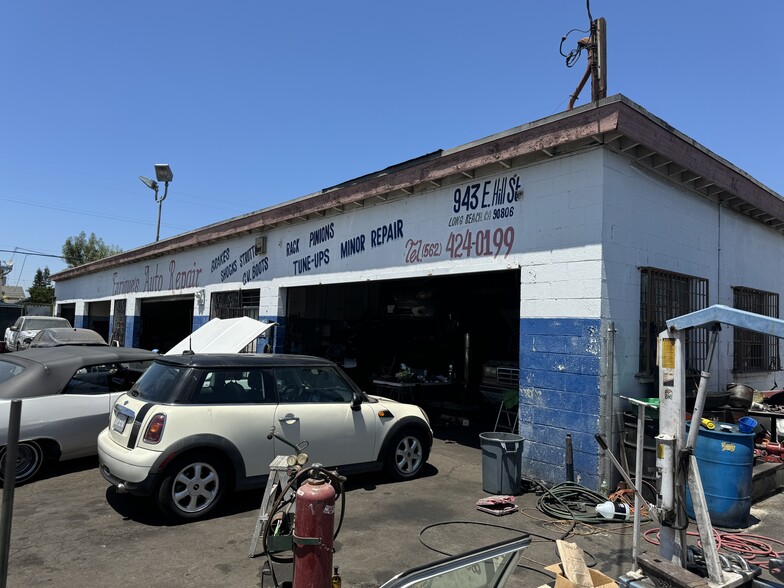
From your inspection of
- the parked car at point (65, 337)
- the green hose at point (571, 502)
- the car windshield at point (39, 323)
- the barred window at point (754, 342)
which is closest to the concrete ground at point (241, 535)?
the green hose at point (571, 502)

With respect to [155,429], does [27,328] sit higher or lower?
higher

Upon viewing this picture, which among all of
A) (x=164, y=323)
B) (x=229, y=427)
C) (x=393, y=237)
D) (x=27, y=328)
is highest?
(x=393, y=237)

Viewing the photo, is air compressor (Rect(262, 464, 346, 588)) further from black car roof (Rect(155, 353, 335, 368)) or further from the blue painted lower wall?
the blue painted lower wall

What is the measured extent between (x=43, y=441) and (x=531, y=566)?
18.9 feet

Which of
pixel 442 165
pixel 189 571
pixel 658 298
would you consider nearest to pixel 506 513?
pixel 189 571

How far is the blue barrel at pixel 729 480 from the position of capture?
5.49 m

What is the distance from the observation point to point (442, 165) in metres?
8.25

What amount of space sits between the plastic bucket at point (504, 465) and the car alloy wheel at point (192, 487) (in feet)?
10.1

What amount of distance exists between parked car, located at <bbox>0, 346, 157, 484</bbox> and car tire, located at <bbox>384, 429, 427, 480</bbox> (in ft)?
12.4

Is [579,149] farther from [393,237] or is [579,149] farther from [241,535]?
[241,535]

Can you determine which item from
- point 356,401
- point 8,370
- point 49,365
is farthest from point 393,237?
point 8,370

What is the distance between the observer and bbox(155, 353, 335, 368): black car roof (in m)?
5.63

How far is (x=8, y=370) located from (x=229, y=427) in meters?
3.63

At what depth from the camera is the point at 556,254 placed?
6.88m
